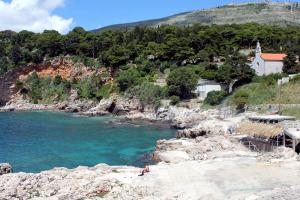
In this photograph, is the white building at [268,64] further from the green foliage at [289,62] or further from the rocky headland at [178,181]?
the rocky headland at [178,181]

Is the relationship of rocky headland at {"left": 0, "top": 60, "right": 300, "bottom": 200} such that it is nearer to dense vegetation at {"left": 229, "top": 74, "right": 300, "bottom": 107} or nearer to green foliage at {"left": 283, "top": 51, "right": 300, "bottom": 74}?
dense vegetation at {"left": 229, "top": 74, "right": 300, "bottom": 107}

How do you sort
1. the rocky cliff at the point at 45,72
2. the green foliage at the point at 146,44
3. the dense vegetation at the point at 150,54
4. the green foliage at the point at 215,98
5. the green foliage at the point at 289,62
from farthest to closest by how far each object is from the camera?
the rocky cliff at the point at 45,72 < the green foliage at the point at 146,44 < the dense vegetation at the point at 150,54 < the green foliage at the point at 289,62 < the green foliage at the point at 215,98

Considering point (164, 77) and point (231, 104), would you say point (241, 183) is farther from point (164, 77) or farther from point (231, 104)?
point (164, 77)

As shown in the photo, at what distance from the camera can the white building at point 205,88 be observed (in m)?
68.8

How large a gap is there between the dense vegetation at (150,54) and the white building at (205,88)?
101cm

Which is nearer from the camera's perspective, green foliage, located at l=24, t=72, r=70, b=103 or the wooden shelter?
the wooden shelter

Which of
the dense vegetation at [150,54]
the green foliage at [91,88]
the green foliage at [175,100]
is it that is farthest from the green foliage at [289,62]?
the green foliage at [91,88]

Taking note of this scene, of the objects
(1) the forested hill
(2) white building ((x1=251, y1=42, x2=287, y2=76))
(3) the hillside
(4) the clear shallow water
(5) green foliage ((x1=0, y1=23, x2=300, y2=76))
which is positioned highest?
(1) the forested hill

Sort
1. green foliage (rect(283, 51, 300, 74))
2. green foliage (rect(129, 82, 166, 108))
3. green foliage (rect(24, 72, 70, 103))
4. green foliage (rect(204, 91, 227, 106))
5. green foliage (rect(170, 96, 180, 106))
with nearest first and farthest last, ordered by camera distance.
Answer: green foliage (rect(204, 91, 227, 106))
green foliage (rect(283, 51, 300, 74))
green foliage (rect(170, 96, 180, 106))
green foliage (rect(129, 82, 166, 108))
green foliage (rect(24, 72, 70, 103))

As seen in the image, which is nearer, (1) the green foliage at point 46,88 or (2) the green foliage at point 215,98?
(2) the green foliage at point 215,98

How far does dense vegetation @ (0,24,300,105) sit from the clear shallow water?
11055mm

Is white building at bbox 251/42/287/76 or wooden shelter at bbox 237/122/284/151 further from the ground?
white building at bbox 251/42/287/76

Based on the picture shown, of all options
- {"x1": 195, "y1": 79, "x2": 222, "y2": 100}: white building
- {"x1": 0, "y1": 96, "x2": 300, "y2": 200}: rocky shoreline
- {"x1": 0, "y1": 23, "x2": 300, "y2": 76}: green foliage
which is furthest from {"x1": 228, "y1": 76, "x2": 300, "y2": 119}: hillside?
{"x1": 0, "y1": 23, "x2": 300, "y2": 76}: green foliage

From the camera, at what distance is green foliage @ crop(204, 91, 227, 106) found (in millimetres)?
63312
